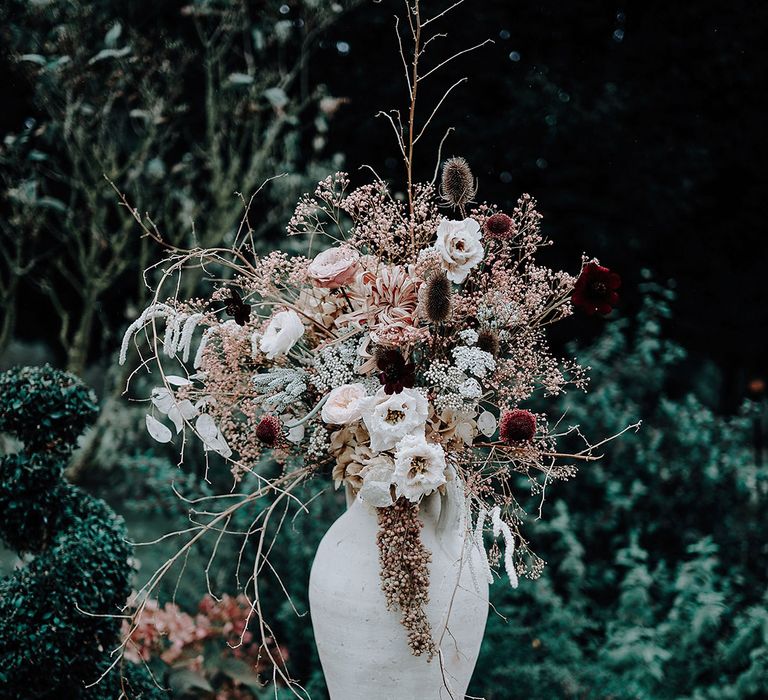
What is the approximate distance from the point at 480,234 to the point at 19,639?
1.81 metres

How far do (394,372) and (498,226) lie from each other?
460 millimetres

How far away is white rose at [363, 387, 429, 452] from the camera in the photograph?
205 centimetres

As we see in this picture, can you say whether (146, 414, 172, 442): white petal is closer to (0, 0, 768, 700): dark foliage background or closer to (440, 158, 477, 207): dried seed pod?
(440, 158, 477, 207): dried seed pod

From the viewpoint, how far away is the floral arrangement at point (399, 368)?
82.7 inches

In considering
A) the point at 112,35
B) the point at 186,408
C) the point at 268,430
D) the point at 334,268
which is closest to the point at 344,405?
the point at 268,430

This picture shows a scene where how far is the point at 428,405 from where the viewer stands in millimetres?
2170

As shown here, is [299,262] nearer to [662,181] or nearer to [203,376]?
[203,376]

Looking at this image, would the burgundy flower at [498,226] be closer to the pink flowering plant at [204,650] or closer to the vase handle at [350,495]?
the vase handle at [350,495]

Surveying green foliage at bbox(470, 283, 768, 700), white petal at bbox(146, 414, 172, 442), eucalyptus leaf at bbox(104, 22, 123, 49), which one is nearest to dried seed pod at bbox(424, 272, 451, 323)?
white petal at bbox(146, 414, 172, 442)

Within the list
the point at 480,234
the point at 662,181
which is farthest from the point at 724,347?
the point at 480,234

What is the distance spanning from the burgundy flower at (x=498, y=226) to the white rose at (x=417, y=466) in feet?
1.79

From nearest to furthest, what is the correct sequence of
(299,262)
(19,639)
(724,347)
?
(299,262) < (19,639) < (724,347)

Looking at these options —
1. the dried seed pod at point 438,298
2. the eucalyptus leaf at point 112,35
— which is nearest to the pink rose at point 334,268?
the dried seed pod at point 438,298

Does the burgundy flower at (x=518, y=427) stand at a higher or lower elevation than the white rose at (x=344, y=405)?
lower
